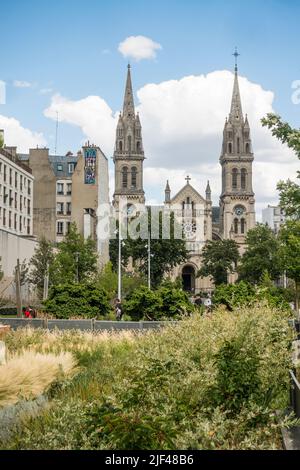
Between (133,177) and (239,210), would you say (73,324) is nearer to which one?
(133,177)

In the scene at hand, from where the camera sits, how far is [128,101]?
150 meters

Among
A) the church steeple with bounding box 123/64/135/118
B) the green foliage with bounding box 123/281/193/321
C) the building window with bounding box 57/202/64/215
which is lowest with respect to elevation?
the green foliage with bounding box 123/281/193/321

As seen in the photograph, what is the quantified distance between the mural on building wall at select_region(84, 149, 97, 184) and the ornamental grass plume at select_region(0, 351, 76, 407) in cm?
7843

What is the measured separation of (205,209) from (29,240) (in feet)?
256

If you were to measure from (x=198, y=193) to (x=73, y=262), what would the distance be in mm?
84566

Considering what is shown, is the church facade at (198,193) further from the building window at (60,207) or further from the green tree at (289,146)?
the green tree at (289,146)

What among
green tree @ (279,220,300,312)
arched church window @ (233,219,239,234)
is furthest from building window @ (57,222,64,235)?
green tree @ (279,220,300,312)

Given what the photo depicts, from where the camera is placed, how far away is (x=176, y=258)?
338ft

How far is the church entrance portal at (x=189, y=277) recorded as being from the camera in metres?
150

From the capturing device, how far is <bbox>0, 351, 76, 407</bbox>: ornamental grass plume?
11422 millimetres

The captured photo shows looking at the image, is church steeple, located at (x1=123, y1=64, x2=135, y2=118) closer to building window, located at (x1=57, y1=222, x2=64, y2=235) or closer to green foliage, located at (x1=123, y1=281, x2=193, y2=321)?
building window, located at (x1=57, y1=222, x2=64, y2=235)

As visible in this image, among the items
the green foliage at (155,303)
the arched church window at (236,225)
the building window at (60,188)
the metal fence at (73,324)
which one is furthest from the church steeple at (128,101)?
the metal fence at (73,324)

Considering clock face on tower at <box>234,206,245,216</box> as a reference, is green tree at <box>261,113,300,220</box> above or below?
below

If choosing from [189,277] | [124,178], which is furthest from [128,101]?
[189,277]
